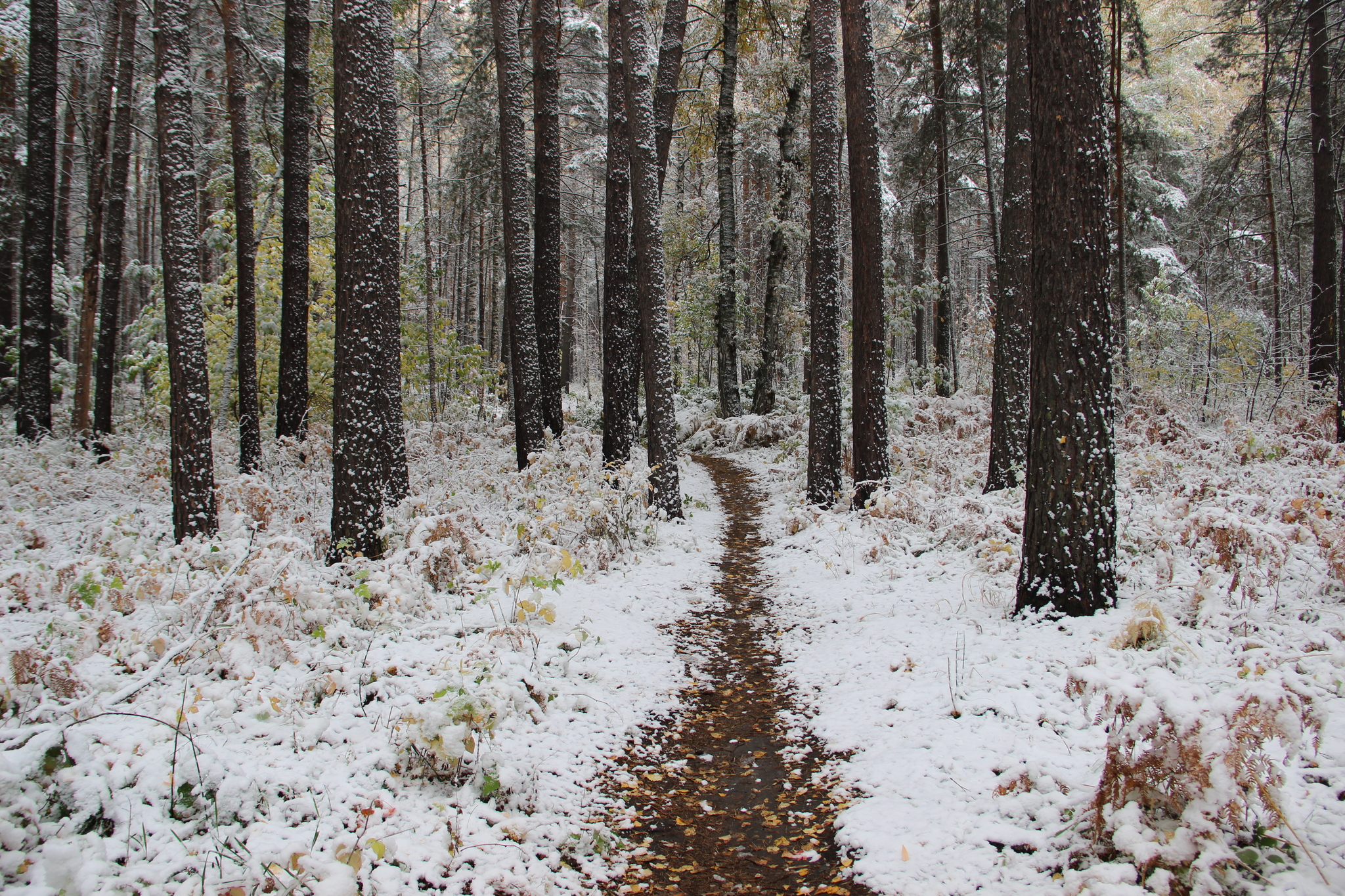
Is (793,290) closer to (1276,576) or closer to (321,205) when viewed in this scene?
(321,205)

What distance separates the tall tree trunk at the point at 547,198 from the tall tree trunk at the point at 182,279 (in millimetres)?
5142

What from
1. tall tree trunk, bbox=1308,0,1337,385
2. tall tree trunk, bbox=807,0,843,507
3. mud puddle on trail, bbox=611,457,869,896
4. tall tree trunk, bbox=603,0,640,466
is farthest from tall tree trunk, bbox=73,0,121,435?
tall tree trunk, bbox=1308,0,1337,385

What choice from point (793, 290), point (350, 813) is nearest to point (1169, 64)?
point (793, 290)

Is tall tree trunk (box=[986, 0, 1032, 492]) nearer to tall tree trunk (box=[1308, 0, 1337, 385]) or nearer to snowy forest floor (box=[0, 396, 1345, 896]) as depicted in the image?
snowy forest floor (box=[0, 396, 1345, 896])

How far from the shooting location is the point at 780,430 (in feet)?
56.3

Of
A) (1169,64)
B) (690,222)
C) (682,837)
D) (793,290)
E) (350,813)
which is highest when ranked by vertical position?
(1169,64)

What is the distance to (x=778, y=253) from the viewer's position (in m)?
17.3

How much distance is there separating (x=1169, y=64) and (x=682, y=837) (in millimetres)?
25880

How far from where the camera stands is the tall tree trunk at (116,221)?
36.4 ft

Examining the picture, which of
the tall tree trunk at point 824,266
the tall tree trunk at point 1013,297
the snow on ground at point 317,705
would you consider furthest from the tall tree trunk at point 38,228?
the tall tree trunk at point 1013,297

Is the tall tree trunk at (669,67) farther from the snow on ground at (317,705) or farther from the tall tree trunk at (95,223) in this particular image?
the tall tree trunk at (95,223)

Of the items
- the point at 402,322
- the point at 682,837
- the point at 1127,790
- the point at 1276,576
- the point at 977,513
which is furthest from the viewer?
the point at 402,322

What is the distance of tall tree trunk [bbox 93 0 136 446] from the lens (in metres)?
11.1

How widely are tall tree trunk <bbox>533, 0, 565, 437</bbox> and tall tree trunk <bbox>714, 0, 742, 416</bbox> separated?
5357 mm
